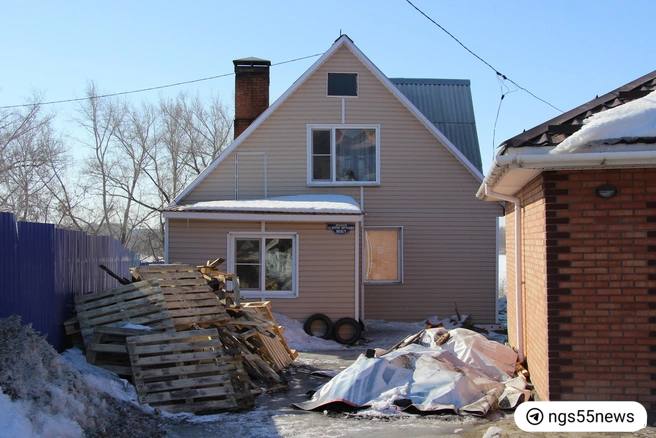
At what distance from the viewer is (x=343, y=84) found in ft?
66.3

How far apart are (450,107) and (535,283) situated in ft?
48.5

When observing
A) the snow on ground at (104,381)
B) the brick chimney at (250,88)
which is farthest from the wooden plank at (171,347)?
the brick chimney at (250,88)

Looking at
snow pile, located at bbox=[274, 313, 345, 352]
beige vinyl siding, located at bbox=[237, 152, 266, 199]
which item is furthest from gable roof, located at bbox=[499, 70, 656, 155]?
beige vinyl siding, located at bbox=[237, 152, 266, 199]

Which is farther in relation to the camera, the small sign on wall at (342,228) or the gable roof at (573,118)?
the small sign on wall at (342,228)

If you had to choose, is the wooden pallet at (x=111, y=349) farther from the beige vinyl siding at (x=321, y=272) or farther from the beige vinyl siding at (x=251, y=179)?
the beige vinyl siding at (x=251, y=179)

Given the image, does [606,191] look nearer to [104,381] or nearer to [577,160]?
[577,160]

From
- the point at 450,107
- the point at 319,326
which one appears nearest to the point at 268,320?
the point at 319,326

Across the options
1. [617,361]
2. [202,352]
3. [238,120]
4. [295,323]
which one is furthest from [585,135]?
[238,120]

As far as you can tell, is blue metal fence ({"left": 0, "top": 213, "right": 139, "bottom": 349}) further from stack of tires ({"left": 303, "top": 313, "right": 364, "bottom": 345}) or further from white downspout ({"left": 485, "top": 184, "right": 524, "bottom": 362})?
white downspout ({"left": 485, "top": 184, "right": 524, "bottom": 362})

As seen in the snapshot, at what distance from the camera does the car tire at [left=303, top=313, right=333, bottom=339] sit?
17.4m

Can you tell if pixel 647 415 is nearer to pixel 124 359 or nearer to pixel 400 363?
pixel 400 363

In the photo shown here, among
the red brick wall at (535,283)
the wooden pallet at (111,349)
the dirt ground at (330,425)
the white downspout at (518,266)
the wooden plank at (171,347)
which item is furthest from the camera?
the white downspout at (518,266)

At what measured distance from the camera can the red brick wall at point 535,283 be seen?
8320mm

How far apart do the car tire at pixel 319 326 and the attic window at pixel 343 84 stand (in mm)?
6082
